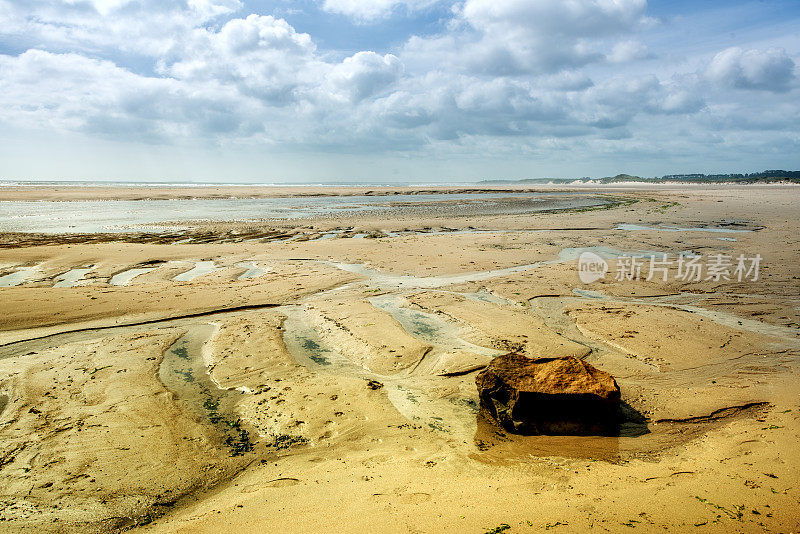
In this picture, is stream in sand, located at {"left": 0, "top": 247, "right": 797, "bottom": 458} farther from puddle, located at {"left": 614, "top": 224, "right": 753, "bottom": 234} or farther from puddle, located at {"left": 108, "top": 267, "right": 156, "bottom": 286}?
puddle, located at {"left": 614, "top": 224, "right": 753, "bottom": 234}

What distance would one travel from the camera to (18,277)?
39.9ft

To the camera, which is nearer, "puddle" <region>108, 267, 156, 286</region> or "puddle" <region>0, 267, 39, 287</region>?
"puddle" <region>0, 267, 39, 287</region>

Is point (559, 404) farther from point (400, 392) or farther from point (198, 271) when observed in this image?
point (198, 271)

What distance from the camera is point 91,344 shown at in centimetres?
733

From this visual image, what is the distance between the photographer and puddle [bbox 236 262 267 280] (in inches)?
494

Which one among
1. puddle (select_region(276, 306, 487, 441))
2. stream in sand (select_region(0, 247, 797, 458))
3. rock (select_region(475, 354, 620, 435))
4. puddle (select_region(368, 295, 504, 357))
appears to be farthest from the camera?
puddle (select_region(368, 295, 504, 357))

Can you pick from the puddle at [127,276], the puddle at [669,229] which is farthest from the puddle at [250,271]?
the puddle at [669,229]

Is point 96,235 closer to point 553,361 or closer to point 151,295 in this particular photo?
point 151,295

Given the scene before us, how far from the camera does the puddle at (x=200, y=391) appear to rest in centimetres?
473

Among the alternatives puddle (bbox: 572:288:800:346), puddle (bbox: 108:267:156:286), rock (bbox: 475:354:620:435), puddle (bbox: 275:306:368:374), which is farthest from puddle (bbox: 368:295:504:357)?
puddle (bbox: 108:267:156:286)

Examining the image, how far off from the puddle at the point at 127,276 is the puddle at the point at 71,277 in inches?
33.6

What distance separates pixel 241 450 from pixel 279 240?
16.2 m

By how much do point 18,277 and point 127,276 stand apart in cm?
293

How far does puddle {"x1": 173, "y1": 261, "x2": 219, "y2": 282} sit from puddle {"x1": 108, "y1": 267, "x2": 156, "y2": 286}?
124 cm
